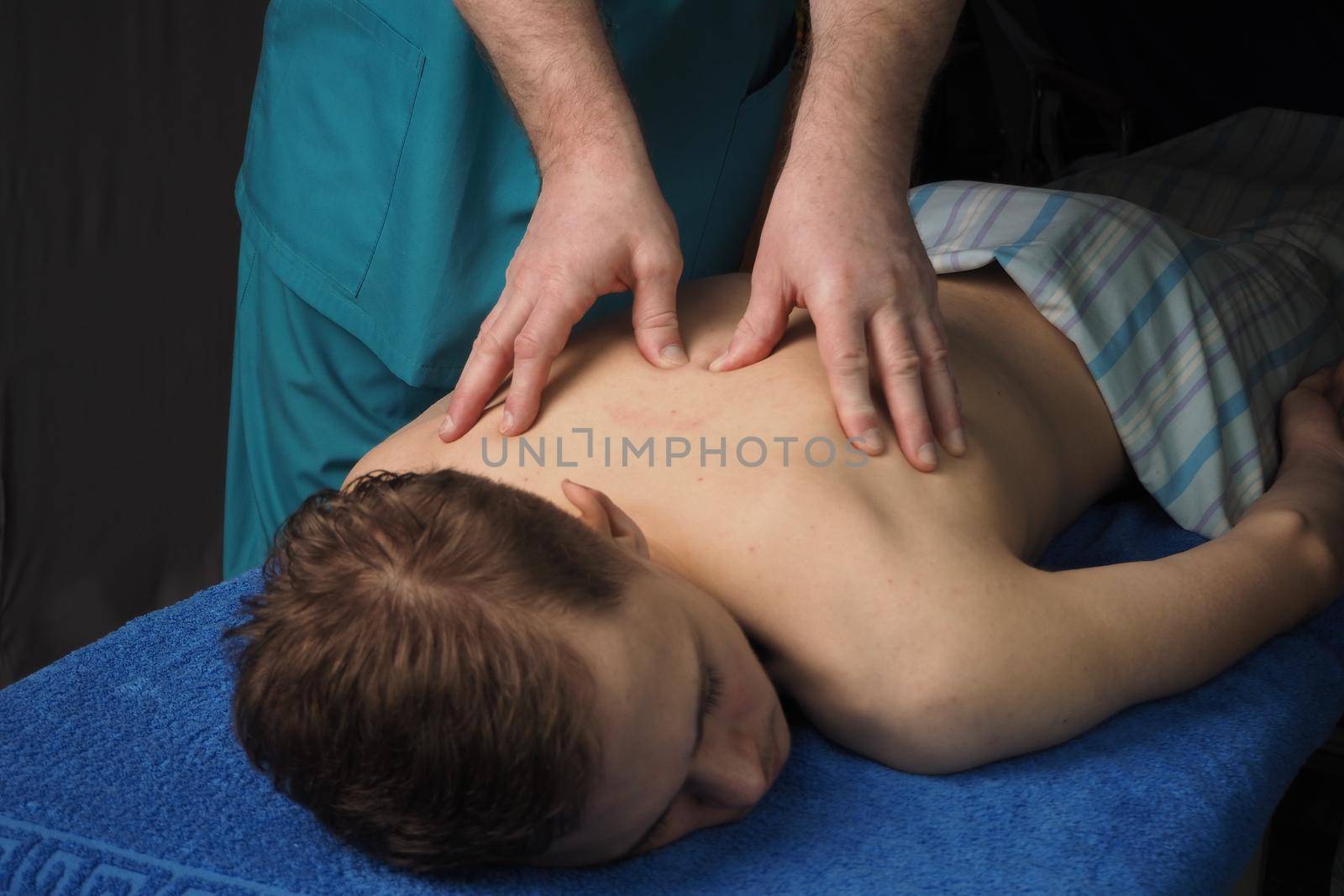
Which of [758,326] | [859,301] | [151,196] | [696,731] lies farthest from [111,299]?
[696,731]

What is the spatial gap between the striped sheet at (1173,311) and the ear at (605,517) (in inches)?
21.9

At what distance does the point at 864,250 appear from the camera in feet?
3.33

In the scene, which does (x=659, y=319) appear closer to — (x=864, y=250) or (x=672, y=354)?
(x=672, y=354)

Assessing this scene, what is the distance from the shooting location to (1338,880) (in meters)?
1.46

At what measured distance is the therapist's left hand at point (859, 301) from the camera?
990 mm

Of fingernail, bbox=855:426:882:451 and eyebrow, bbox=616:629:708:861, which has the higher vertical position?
fingernail, bbox=855:426:882:451

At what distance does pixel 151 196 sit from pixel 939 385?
1761mm

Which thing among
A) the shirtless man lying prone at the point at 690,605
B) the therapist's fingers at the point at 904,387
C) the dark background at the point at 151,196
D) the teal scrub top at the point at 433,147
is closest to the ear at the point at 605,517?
the shirtless man lying prone at the point at 690,605

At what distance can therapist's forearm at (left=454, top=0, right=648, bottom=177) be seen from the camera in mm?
1126

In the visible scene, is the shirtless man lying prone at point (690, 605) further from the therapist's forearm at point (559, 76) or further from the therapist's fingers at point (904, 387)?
the therapist's forearm at point (559, 76)

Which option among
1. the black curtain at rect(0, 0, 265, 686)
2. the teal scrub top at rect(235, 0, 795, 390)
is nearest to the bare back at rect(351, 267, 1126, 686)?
the teal scrub top at rect(235, 0, 795, 390)

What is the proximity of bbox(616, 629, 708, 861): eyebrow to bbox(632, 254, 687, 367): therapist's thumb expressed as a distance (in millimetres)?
317

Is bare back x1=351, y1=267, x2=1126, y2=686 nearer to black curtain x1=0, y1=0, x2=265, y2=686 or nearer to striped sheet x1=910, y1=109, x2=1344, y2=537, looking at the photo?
striped sheet x1=910, y1=109, x2=1344, y2=537

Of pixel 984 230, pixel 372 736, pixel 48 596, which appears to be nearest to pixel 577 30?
pixel 984 230
